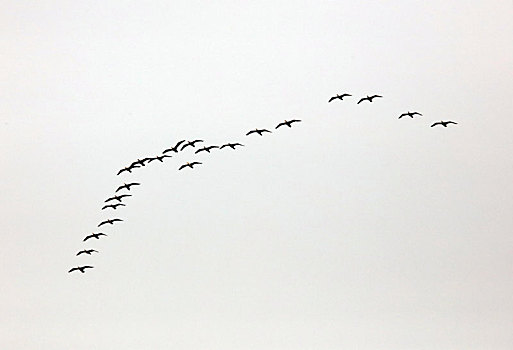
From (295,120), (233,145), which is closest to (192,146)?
(233,145)

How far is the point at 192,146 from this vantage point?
12512cm

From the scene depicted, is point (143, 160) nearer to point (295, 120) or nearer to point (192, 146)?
point (192, 146)

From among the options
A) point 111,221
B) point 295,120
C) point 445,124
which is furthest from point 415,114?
point 111,221

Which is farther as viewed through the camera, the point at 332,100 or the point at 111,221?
the point at 111,221

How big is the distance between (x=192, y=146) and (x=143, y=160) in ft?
16.6

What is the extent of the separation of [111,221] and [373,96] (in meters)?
29.7

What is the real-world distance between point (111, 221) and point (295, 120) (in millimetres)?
23409

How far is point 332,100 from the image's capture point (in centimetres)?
11831

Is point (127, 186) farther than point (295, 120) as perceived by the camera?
Yes

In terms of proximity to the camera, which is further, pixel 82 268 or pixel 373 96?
pixel 82 268

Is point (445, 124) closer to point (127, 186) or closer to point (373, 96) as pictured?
point (373, 96)

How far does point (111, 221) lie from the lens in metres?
128

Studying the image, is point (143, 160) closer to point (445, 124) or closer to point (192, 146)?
Result: point (192, 146)

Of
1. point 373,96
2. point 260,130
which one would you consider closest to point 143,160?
point 260,130
